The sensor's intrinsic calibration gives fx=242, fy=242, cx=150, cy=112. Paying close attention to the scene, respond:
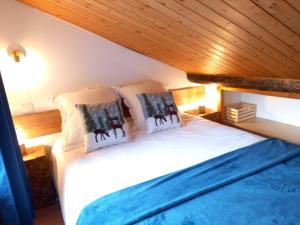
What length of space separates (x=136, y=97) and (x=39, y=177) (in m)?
1.12

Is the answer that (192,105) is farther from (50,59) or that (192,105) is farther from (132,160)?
(50,59)

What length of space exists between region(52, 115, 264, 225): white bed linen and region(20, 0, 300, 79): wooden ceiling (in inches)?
25.7

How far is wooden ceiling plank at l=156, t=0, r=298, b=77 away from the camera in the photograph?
152cm

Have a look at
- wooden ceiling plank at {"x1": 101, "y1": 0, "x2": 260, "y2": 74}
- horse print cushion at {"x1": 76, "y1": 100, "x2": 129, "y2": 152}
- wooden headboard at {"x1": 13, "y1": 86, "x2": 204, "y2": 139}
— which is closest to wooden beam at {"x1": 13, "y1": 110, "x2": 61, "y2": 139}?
wooden headboard at {"x1": 13, "y1": 86, "x2": 204, "y2": 139}

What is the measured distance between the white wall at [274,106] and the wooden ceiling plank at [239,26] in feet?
3.94

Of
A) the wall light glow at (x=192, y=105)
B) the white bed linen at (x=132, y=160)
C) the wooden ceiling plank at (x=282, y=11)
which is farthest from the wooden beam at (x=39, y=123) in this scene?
→ the wooden ceiling plank at (x=282, y=11)

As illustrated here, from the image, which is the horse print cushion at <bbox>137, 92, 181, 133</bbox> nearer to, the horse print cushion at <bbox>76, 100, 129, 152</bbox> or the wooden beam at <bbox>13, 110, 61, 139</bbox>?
the horse print cushion at <bbox>76, 100, 129, 152</bbox>

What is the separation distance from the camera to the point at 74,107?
210cm

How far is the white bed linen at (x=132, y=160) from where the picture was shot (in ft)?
4.84

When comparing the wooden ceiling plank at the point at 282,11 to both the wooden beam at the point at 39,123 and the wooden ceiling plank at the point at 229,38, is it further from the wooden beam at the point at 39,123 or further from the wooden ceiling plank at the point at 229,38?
the wooden beam at the point at 39,123

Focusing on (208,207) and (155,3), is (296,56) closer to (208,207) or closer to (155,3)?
(155,3)

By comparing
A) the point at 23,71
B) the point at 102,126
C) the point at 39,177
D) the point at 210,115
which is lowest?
the point at 39,177

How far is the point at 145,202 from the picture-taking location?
1267mm

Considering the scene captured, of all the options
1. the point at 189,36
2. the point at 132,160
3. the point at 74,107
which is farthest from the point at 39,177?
the point at 189,36
